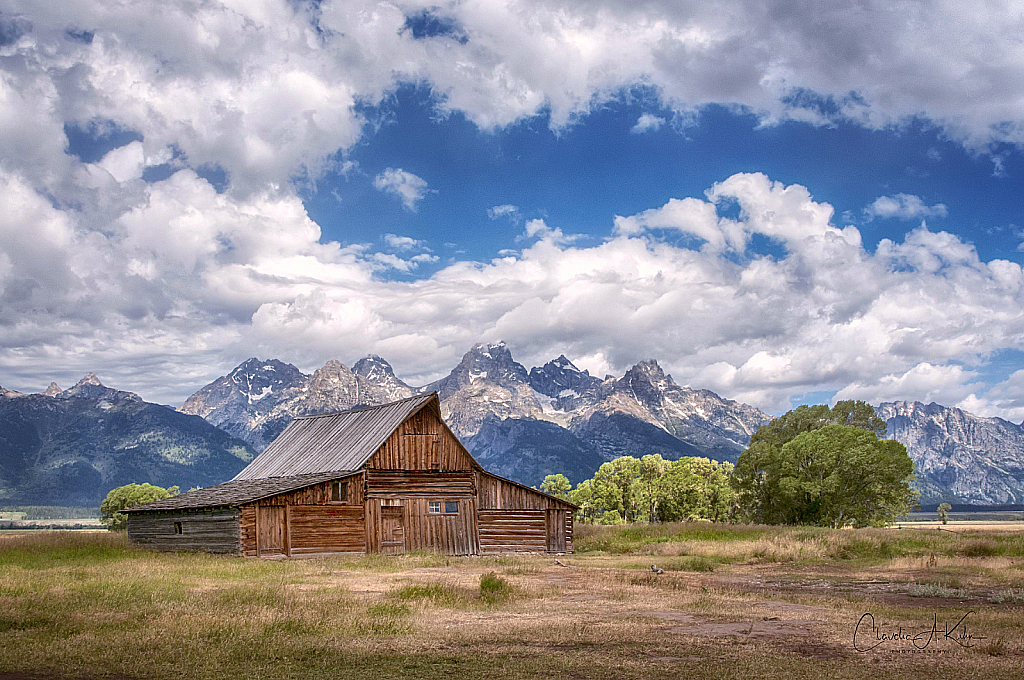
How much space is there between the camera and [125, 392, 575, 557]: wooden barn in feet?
143

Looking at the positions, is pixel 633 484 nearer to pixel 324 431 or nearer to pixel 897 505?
pixel 897 505

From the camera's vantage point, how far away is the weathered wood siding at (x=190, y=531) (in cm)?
4294

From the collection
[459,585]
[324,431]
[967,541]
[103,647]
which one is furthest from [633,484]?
[103,647]

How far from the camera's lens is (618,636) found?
1638 centimetres

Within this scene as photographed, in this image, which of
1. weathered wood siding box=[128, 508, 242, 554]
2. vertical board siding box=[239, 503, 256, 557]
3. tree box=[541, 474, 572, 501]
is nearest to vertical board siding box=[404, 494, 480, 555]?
vertical board siding box=[239, 503, 256, 557]

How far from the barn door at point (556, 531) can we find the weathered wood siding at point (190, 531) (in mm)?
17412

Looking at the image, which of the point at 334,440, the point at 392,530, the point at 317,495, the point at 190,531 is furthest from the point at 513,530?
the point at 190,531

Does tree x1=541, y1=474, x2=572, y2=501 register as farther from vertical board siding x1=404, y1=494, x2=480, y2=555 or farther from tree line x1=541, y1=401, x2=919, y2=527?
vertical board siding x1=404, y1=494, x2=480, y2=555

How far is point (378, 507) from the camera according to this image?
4641 cm

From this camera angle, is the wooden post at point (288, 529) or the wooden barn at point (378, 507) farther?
the wooden barn at point (378, 507)

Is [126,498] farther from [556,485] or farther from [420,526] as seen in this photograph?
[420,526]
